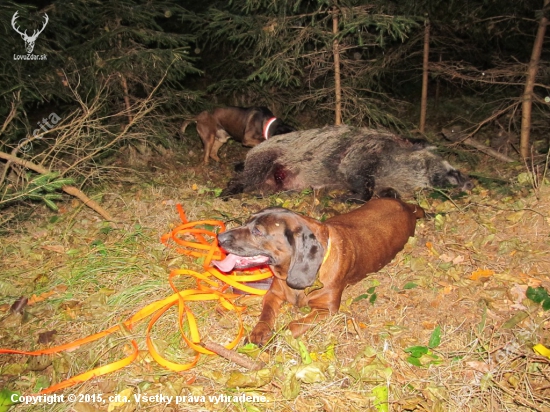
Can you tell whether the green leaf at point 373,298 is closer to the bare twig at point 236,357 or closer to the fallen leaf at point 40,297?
the bare twig at point 236,357

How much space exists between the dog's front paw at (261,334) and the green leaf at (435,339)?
1.29 m

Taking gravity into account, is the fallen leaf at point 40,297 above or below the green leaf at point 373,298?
below

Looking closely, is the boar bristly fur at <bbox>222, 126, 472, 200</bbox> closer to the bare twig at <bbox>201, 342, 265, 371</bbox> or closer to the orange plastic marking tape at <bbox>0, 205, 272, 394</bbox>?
the orange plastic marking tape at <bbox>0, 205, 272, 394</bbox>

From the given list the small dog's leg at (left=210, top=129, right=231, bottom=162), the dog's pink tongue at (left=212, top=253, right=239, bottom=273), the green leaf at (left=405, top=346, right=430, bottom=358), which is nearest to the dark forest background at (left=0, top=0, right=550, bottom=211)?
the small dog's leg at (left=210, top=129, right=231, bottom=162)

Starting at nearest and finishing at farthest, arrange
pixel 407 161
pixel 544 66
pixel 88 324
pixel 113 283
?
pixel 88 324
pixel 113 283
pixel 544 66
pixel 407 161

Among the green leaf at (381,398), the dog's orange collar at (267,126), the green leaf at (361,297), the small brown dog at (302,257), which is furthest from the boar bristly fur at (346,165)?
the green leaf at (381,398)

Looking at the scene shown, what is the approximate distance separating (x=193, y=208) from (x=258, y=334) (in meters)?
2.70

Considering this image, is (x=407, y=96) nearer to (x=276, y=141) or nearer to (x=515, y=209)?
(x=276, y=141)

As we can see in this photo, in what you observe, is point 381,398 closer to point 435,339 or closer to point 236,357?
point 435,339

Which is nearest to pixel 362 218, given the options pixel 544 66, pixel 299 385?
pixel 299 385

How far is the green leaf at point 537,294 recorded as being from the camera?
313cm

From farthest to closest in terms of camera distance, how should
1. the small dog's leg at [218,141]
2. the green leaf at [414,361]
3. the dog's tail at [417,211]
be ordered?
the small dog's leg at [218,141]
the dog's tail at [417,211]
the green leaf at [414,361]

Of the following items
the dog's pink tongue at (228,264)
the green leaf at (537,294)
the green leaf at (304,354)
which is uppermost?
the dog's pink tongue at (228,264)

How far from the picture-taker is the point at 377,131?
630 centimetres
